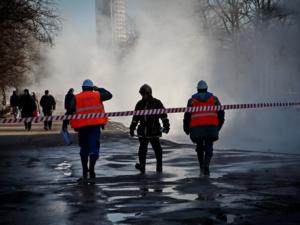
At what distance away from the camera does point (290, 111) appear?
28.6 meters

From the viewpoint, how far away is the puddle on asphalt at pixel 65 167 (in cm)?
1107

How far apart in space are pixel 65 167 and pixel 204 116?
2860mm

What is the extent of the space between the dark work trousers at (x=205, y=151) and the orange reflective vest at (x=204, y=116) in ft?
0.92

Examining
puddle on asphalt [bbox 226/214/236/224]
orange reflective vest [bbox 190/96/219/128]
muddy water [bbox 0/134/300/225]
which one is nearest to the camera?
puddle on asphalt [bbox 226/214/236/224]

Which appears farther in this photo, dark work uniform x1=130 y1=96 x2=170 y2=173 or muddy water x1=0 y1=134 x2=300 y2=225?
dark work uniform x1=130 y1=96 x2=170 y2=173

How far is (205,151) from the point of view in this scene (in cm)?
1055

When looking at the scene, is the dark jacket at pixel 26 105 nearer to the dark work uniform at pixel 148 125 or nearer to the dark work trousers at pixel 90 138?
the dark work uniform at pixel 148 125

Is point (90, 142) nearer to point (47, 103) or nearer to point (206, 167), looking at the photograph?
point (206, 167)

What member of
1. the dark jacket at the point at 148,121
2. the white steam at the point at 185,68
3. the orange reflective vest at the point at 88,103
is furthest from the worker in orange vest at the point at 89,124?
the white steam at the point at 185,68

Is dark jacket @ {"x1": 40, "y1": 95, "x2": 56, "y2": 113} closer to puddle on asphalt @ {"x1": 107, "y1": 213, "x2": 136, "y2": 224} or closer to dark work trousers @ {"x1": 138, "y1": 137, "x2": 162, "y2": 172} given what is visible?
dark work trousers @ {"x1": 138, "y1": 137, "x2": 162, "y2": 172}

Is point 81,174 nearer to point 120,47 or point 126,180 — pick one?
point 126,180

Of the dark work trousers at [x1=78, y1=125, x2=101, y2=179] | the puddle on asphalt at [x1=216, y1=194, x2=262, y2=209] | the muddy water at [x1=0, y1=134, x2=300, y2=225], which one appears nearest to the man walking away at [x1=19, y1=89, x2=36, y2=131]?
the muddy water at [x1=0, y1=134, x2=300, y2=225]

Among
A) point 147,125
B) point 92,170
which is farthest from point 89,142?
point 147,125

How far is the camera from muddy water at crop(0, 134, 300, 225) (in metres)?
6.74
